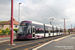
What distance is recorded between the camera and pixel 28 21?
19250 millimetres

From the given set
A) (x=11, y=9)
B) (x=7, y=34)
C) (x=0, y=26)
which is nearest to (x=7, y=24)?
(x=0, y=26)

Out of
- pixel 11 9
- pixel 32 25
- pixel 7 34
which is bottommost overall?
pixel 7 34

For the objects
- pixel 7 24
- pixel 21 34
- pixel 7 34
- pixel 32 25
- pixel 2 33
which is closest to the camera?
pixel 21 34

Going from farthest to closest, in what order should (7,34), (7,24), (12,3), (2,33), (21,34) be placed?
(7,24), (7,34), (2,33), (21,34), (12,3)

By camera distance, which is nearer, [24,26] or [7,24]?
[24,26]

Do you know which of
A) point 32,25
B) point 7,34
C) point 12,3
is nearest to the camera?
point 12,3

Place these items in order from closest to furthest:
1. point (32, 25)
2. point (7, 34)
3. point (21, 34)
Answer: point (21, 34), point (32, 25), point (7, 34)

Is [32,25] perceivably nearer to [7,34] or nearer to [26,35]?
[26,35]

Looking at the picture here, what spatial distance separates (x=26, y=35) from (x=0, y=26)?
190 ft

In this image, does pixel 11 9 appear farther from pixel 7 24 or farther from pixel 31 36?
pixel 7 24

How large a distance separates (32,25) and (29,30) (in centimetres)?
132

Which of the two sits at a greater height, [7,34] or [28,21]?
[28,21]

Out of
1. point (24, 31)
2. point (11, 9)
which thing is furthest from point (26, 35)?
point (11, 9)

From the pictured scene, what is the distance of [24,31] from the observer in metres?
18.2
